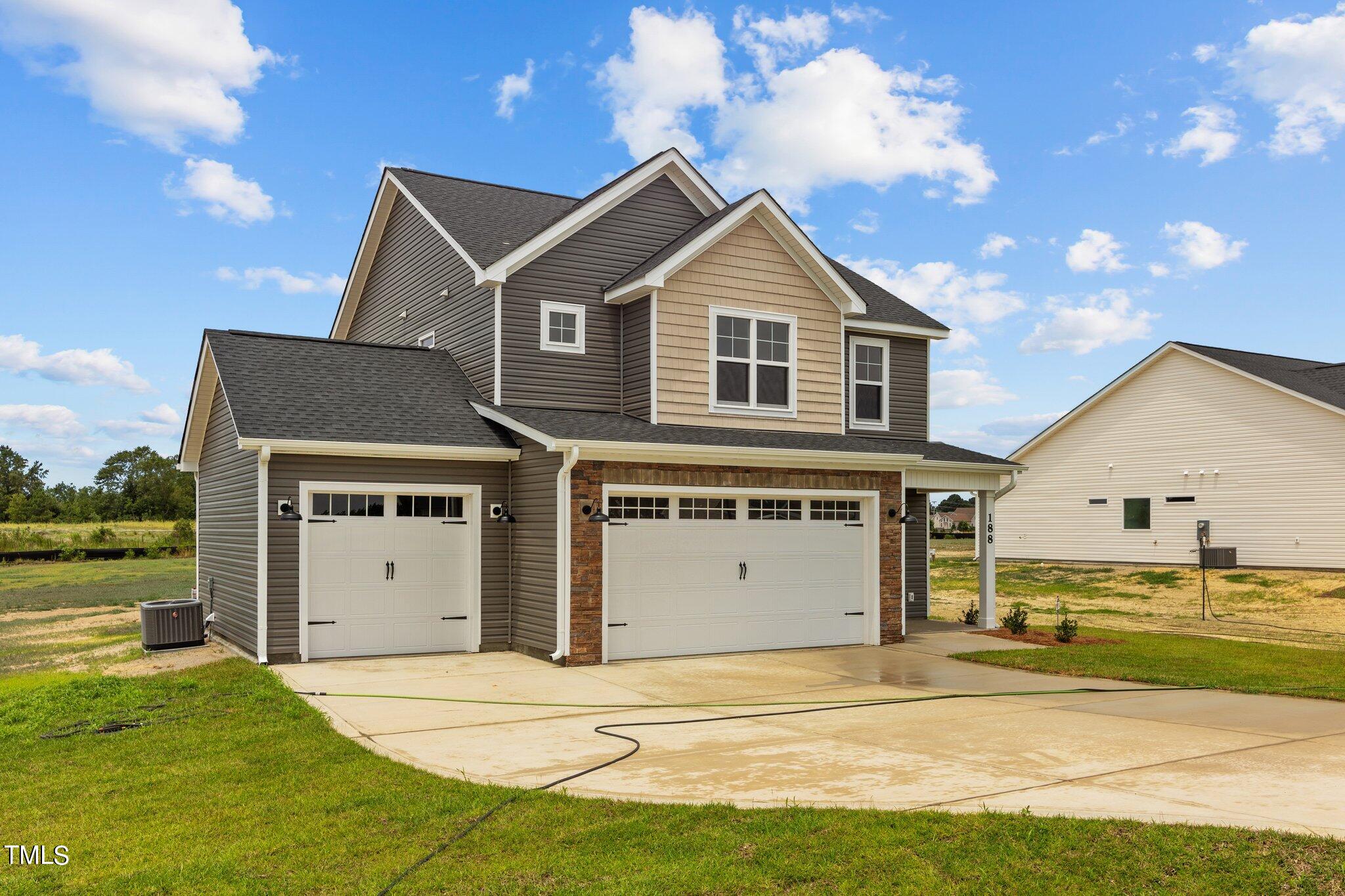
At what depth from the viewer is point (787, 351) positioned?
1684cm

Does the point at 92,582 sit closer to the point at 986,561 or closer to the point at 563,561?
the point at 563,561

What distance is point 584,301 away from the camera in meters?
16.4

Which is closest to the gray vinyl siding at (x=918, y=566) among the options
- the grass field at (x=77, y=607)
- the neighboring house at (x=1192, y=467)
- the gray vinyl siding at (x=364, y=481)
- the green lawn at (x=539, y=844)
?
the gray vinyl siding at (x=364, y=481)

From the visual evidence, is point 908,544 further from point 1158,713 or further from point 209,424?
point 209,424

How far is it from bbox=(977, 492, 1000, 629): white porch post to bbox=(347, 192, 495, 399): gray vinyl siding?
9378 millimetres

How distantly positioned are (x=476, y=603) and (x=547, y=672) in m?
2.38

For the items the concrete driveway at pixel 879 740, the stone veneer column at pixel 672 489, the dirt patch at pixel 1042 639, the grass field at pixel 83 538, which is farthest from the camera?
the grass field at pixel 83 538

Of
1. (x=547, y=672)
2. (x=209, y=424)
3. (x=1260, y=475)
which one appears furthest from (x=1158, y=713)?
(x=1260, y=475)

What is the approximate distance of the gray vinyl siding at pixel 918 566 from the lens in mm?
20141

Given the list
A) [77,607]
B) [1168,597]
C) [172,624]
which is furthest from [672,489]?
[1168,597]

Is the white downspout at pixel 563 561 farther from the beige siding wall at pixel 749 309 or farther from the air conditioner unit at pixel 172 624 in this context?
the air conditioner unit at pixel 172 624

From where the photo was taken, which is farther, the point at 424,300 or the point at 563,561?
the point at 424,300

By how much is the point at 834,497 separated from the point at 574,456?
4.72m

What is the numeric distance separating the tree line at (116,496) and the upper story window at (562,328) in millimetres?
53138
